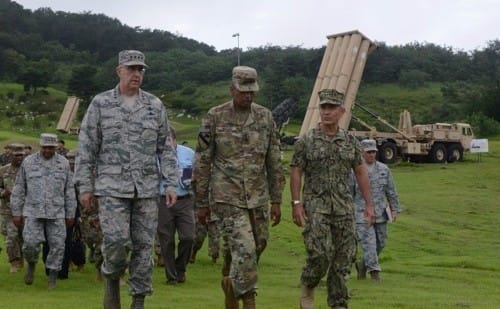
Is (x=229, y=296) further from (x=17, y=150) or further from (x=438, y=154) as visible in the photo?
(x=438, y=154)

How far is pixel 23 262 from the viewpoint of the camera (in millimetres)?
11570

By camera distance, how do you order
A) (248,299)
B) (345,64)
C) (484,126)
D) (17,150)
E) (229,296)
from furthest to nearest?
(484,126) < (345,64) < (17,150) < (229,296) < (248,299)

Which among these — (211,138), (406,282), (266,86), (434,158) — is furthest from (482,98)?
(211,138)

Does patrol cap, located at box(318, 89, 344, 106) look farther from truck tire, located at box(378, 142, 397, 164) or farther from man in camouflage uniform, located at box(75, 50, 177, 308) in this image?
truck tire, located at box(378, 142, 397, 164)

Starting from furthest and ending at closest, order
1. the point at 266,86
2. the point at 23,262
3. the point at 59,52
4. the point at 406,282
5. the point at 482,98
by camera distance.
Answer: the point at 59,52, the point at 266,86, the point at 482,98, the point at 23,262, the point at 406,282

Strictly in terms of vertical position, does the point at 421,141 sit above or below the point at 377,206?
above

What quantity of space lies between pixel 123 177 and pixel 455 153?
3388 centimetres

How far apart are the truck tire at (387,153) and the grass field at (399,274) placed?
1275 cm

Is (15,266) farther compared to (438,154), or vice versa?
(438,154)

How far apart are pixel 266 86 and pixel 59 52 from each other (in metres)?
41.3

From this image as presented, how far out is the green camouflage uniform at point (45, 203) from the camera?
9.38m

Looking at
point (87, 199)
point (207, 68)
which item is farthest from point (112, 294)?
point (207, 68)

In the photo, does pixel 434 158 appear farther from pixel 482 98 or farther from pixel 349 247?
pixel 349 247

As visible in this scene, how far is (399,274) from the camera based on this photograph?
11.3m
